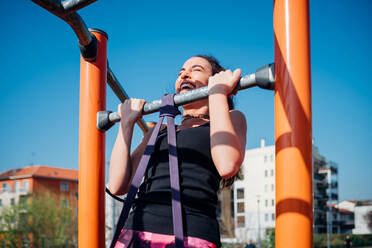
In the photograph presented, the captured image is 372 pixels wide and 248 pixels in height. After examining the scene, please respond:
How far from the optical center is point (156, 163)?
1.19 metres

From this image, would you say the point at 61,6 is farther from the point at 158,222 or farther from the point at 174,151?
the point at 158,222

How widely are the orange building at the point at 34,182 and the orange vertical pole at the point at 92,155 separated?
44320mm

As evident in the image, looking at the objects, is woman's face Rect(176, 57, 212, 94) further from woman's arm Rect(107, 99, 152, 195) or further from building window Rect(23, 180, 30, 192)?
building window Rect(23, 180, 30, 192)

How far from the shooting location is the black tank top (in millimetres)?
1017

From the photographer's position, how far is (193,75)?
1404mm

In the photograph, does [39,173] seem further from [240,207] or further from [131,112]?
[131,112]

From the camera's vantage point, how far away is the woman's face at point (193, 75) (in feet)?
4.54

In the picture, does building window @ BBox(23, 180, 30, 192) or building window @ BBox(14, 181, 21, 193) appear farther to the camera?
building window @ BBox(14, 181, 21, 193)

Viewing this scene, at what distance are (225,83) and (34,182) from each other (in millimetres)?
47122

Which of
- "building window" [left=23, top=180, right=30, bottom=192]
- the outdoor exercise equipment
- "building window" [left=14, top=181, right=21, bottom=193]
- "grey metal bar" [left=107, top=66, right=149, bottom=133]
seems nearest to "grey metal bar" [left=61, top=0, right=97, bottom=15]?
the outdoor exercise equipment

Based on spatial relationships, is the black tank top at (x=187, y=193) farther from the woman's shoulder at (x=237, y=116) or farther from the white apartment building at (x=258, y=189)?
the white apartment building at (x=258, y=189)

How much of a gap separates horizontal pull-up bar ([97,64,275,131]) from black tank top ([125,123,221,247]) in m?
0.15

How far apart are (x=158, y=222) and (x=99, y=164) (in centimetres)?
39

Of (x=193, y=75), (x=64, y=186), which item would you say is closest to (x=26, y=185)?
(x=64, y=186)
